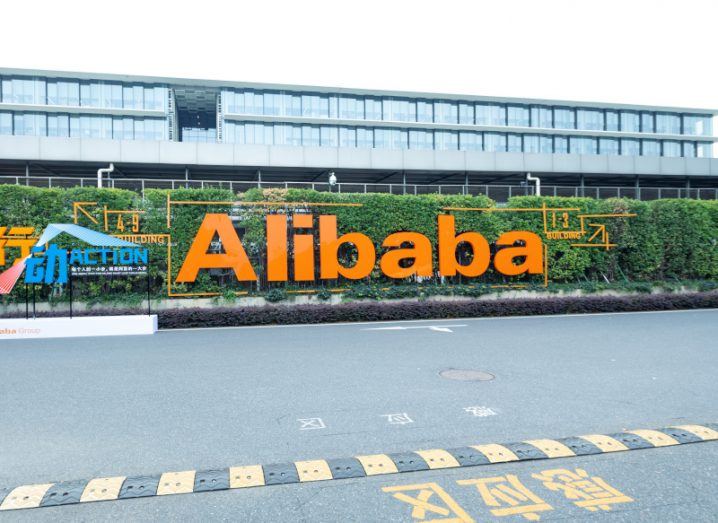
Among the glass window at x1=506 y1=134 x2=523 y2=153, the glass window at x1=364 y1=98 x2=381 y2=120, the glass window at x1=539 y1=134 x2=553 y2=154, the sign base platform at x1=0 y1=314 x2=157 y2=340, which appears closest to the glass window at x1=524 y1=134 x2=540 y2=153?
the glass window at x1=539 y1=134 x2=553 y2=154

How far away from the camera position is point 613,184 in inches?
1419

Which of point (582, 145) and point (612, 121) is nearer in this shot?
point (582, 145)

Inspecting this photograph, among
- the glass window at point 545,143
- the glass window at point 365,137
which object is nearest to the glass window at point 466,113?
the glass window at point 545,143

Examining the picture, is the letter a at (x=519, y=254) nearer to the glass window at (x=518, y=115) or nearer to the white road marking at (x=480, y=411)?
the white road marking at (x=480, y=411)

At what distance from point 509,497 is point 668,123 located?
70083mm

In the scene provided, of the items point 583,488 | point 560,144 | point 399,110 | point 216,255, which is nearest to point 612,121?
point 560,144

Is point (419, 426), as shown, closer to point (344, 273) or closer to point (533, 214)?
point (344, 273)

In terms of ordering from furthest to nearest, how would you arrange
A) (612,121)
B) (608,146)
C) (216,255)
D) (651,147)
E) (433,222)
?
(651,147) < (612,121) < (608,146) < (433,222) < (216,255)

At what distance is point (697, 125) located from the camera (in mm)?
62719

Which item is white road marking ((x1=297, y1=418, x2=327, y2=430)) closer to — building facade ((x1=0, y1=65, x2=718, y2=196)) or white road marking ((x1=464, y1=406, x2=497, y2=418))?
white road marking ((x1=464, y1=406, x2=497, y2=418))

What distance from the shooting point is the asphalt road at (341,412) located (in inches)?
171

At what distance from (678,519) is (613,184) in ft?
119

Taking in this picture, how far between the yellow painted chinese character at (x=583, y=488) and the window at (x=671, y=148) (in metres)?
67.3

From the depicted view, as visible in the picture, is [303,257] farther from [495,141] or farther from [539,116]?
[539,116]
